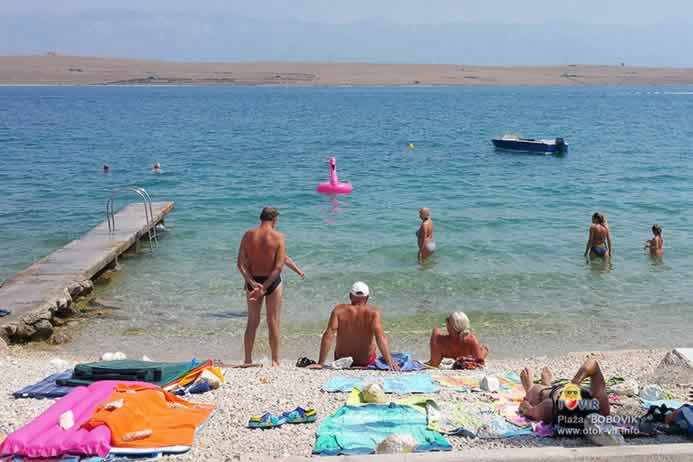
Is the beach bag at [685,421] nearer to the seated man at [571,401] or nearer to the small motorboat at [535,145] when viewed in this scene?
the seated man at [571,401]

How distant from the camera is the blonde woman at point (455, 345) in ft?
28.6

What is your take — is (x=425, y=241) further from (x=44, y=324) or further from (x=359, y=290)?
(x=44, y=324)

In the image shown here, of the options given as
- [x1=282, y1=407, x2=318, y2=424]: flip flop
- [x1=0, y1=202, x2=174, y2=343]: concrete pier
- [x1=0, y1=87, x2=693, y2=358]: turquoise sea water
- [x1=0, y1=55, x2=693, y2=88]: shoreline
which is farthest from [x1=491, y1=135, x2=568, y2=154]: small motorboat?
[x1=0, y1=55, x2=693, y2=88]: shoreline

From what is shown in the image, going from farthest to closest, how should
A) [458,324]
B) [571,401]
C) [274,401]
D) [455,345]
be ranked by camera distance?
[455,345] → [458,324] → [274,401] → [571,401]

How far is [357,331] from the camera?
27.7ft

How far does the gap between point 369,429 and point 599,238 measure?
1001 cm

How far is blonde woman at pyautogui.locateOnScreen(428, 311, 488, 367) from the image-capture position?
8.71m

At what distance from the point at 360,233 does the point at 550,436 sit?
40.9 feet

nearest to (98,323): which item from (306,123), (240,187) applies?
(240,187)

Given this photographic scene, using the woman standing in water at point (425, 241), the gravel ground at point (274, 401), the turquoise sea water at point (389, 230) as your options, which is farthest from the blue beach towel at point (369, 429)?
the woman standing in water at point (425, 241)

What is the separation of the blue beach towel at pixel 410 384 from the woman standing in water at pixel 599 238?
27.0ft

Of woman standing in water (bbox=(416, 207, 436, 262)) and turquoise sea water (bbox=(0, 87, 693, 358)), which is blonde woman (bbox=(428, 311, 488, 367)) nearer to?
turquoise sea water (bbox=(0, 87, 693, 358))

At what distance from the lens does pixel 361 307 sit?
27.3ft

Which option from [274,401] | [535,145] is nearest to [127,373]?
[274,401]
